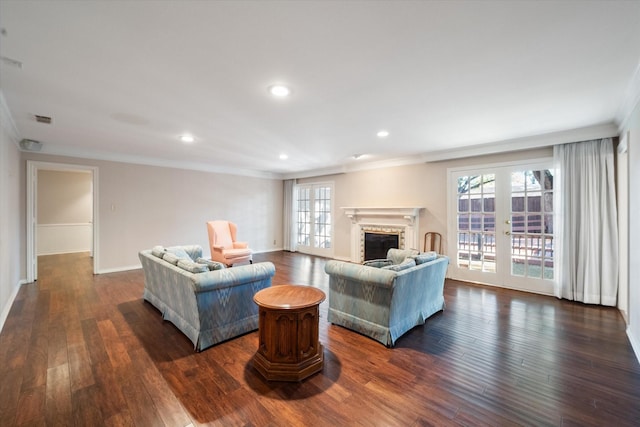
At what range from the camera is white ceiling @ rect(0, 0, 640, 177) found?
153cm

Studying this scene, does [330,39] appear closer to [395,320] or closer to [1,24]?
[1,24]

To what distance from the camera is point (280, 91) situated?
8.23 ft

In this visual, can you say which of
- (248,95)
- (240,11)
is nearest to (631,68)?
(240,11)

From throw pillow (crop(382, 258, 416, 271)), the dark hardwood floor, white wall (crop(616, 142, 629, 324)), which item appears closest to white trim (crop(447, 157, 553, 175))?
white wall (crop(616, 142, 629, 324))

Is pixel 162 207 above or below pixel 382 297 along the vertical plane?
above

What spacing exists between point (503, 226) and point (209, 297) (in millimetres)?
4582

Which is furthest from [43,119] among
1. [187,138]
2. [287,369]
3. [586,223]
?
[586,223]

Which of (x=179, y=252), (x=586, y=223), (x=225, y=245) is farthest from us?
(x=225, y=245)

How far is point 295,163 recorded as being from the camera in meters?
6.39

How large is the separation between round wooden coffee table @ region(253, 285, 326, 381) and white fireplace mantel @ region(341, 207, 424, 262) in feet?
12.5

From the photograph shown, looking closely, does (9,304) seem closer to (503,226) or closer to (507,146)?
(503,226)

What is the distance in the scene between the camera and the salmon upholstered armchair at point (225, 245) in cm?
531

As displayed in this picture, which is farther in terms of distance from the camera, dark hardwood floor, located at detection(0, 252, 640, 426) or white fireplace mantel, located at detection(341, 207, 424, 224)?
white fireplace mantel, located at detection(341, 207, 424, 224)

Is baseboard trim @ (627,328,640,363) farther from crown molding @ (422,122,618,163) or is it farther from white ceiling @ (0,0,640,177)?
crown molding @ (422,122,618,163)
